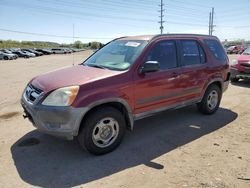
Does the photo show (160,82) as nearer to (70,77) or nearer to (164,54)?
(164,54)

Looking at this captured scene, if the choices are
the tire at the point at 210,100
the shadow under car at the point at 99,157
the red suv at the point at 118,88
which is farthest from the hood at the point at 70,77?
the tire at the point at 210,100

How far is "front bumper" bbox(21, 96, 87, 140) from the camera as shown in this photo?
11.9 ft

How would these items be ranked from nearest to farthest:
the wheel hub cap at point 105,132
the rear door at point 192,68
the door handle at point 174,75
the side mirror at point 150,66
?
the wheel hub cap at point 105,132 → the side mirror at point 150,66 → the door handle at point 174,75 → the rear door at point 192,68

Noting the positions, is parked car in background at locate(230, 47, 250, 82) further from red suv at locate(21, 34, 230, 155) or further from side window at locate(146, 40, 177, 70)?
side window at locate(146, 40, 177, 70)

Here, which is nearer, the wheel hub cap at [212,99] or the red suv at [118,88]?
the red suv at [118,88]

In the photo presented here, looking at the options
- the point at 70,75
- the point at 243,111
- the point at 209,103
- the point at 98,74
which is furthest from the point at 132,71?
the point at 243,111

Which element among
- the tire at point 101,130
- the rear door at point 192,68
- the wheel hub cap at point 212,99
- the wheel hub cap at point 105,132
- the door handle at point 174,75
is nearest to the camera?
the tire at point 101,130

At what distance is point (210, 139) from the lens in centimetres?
470

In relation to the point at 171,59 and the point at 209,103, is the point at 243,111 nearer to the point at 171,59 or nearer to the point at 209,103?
the point at 209,103

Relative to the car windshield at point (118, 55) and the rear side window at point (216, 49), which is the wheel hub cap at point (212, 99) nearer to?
the rear side window at point (216, 49)

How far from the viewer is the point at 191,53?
5.41 metres

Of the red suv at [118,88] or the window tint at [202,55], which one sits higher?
the window tint at [202,55]

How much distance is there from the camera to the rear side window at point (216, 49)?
595 centimetres

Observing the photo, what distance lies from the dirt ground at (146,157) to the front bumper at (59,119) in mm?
515
